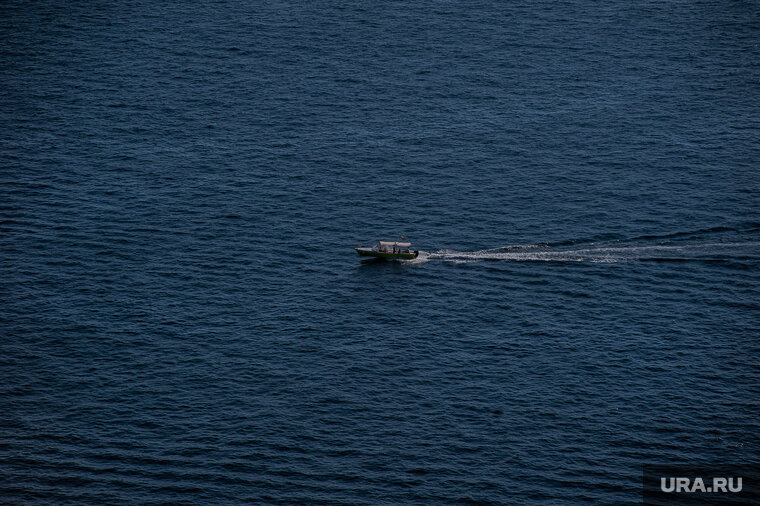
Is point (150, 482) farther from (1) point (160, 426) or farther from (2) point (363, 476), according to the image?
(2) point (363, 476)

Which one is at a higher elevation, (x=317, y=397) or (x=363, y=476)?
(x=317, y=397)

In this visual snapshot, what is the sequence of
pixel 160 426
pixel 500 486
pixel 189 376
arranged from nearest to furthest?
pixel 500 486, pixel 160 426, pixel 189 376

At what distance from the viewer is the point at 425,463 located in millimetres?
170125

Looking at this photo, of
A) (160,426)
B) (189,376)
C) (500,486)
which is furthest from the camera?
(189,376)

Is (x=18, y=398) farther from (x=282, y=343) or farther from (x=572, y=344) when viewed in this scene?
(x=572, y=344)

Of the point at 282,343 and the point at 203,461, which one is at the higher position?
the point at 282,343

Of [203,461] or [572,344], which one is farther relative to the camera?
[572,344]

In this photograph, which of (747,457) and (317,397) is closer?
(747,457)

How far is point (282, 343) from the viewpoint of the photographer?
198875 millimetres

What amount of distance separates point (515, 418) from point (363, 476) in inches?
1185

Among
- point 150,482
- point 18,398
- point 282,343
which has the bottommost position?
point 150,482

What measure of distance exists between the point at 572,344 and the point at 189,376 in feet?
242

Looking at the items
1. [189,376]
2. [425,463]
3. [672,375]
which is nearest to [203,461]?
[189,376]

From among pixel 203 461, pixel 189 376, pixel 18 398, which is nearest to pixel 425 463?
pixel 203 461
